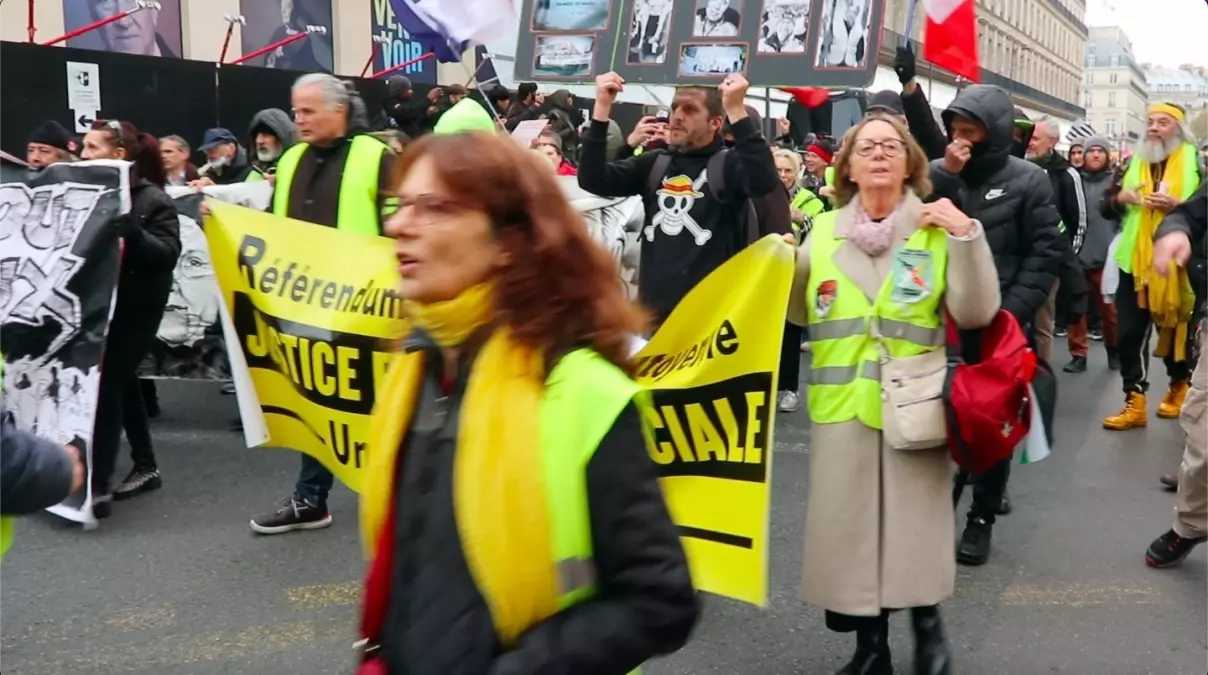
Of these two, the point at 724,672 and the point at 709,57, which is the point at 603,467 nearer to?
the point at 724,672

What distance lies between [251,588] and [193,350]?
10.1ft

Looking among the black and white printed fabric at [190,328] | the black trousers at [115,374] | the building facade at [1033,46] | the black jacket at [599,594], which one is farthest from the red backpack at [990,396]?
the building facade at [1033,46]

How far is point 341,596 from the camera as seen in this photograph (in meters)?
4.74

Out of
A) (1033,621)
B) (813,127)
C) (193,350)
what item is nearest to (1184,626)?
(1033,621)

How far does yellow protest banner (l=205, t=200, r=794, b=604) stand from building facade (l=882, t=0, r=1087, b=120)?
31.3 metres

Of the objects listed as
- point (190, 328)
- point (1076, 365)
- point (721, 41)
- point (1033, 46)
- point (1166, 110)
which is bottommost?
point (1076, 365)

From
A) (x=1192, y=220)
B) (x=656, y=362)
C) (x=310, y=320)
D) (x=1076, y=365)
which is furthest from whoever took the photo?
(x=1076, y=365)

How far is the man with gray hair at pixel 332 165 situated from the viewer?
510 centimetres

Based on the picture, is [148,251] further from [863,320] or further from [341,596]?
[863,320]

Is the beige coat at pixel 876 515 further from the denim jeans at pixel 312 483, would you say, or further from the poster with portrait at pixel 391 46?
the poster with portrait at pixel 391 46

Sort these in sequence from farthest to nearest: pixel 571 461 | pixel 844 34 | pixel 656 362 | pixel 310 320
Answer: pixel 844 34
pixel 310 320
pixel 656 362
pixel 571 461

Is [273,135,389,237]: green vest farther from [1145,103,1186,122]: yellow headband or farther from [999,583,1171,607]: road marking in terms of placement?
[1145,103,1186,122]: yellow headband

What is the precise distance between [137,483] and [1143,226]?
6220 mm

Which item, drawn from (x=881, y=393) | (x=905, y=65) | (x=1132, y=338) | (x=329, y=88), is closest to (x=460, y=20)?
(x=329, y=88)
